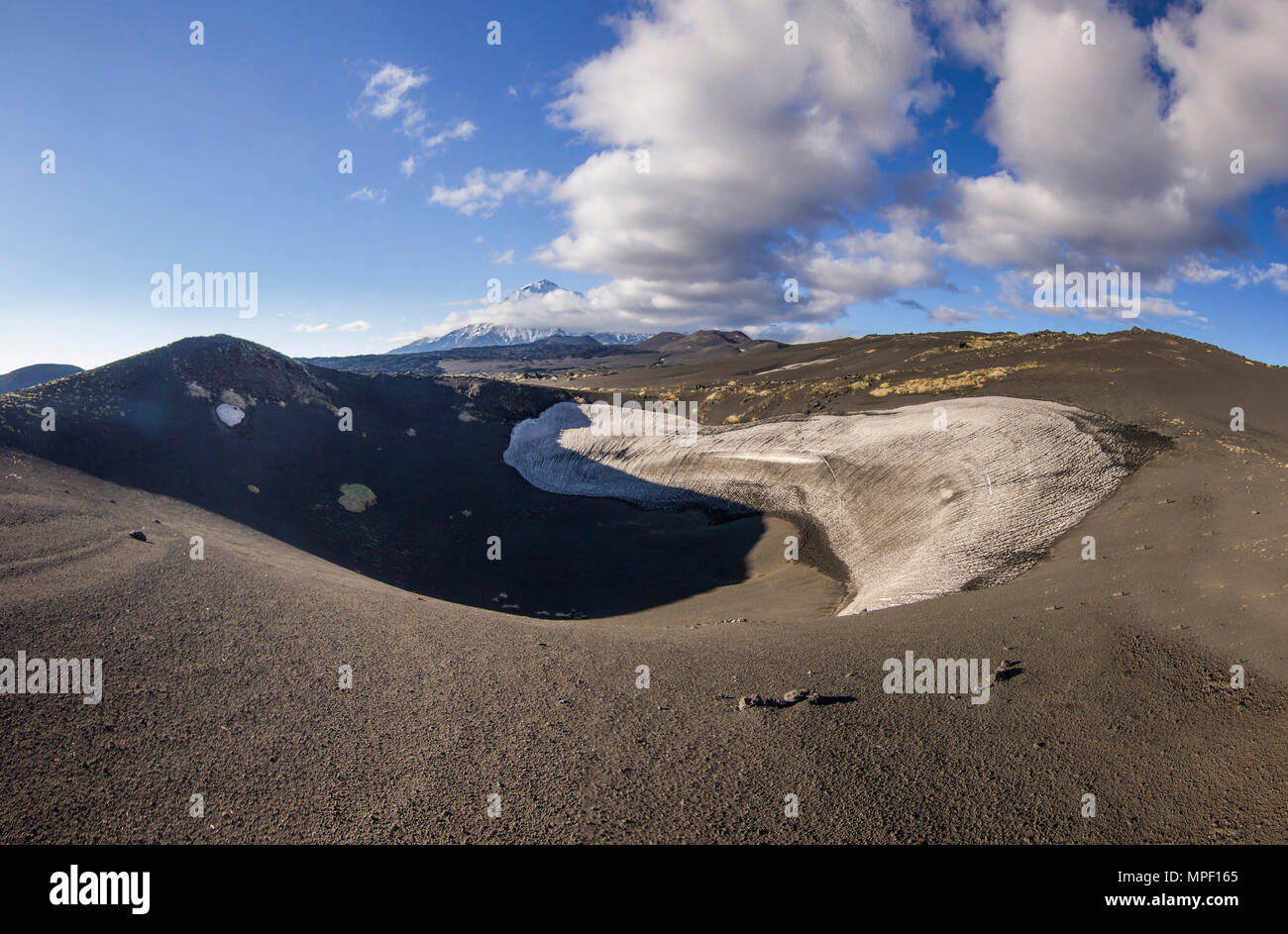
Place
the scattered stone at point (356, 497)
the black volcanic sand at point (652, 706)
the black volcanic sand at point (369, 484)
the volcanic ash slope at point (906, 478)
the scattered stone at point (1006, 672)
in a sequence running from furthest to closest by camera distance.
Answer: the scattered stone at point (356, 497)
the black volcanic sand at point (369, 484)
the volcanic ash slope at point (906, 478)
the scattered stone at point (1006, 672)
the black volcanic sand at point (652, 706)

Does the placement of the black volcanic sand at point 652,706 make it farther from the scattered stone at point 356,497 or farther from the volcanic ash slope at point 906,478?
the scattered stone at point 356,497

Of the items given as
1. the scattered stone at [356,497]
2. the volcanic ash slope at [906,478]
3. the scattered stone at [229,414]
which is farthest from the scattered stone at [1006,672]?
the scattered stone at [229,414]

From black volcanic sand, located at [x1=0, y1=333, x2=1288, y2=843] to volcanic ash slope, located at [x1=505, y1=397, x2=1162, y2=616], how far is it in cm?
115

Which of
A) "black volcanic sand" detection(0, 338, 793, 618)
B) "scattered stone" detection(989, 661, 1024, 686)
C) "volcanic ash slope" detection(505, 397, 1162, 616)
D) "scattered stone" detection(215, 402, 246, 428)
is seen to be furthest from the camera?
"scattered stone" detection(215, 402, 246, 428)

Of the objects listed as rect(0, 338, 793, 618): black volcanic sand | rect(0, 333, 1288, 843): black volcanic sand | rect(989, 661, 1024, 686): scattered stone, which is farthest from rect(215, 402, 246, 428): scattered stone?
rect(989, 661, 1024, 686): scattered stone

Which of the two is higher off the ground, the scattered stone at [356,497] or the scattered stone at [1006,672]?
the scattered stone at [356,497]

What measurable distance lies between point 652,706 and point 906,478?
1586 cm

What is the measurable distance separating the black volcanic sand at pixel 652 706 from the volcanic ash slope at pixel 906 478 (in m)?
1.15

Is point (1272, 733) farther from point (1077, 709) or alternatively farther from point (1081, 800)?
point (1081, 800)

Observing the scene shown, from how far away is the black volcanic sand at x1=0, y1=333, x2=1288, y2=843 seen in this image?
5.87 metres

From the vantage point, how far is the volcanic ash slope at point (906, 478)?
49.3 ft

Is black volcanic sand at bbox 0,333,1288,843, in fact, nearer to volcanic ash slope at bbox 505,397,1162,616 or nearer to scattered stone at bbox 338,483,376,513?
volcanic ash slope at bbox 505,397,1162,616

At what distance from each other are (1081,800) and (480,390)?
43.0 metres

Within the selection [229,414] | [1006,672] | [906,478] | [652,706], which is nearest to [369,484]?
[229,414]
